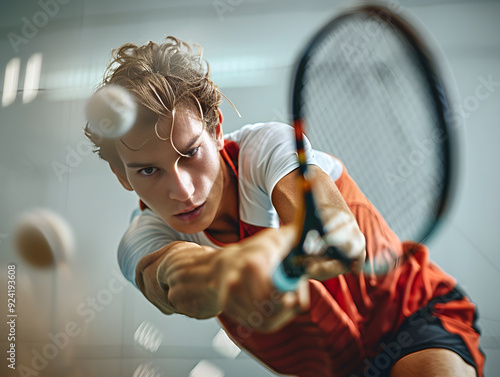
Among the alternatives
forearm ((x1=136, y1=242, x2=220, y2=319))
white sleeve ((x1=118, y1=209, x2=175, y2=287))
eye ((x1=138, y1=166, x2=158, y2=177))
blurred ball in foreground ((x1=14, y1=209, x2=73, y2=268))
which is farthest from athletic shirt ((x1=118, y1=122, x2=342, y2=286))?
blurred ball in foreground ((x1=14, y1=209, x2=73, y2=268))

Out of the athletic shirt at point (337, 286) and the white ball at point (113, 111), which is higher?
the white ball at point (113, 111)

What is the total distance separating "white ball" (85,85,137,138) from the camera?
58 centimetres

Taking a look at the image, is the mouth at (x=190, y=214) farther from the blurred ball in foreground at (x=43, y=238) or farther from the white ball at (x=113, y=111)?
the blurred ball in foreground at (x=43, y=238)

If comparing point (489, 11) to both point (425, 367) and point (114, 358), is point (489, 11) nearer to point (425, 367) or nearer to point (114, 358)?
point (425, 367)

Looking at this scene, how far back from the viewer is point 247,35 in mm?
1004

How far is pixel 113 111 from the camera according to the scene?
23.3 inches

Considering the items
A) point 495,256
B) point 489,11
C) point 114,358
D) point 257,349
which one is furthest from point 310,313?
point 489,11

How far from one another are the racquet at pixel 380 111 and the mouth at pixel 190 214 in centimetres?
20

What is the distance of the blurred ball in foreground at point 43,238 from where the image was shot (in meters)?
0.93

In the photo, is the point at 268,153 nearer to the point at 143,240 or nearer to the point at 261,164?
the point at 261,164

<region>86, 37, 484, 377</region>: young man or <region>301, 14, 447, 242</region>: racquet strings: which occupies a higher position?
<region>301, 14, 447, 242</region>: racquet strings

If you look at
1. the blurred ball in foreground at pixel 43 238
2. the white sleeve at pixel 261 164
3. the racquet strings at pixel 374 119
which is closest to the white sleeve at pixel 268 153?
the white sleeve at pixel 261 164

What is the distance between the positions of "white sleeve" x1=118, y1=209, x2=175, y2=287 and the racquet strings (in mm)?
303

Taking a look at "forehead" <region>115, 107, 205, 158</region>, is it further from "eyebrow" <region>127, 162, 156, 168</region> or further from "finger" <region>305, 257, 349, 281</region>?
"finger" <region>305, 257, 349, 281</region>
